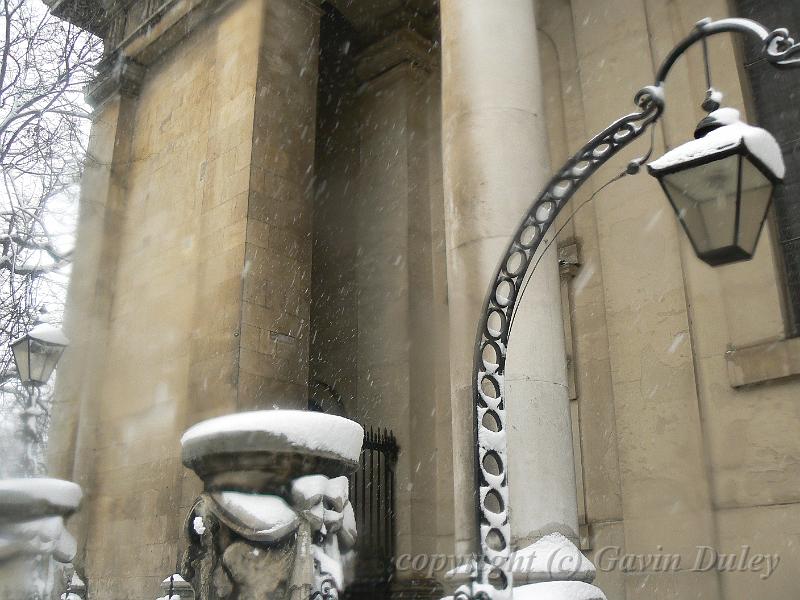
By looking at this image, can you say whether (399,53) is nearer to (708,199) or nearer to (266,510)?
(708,199)

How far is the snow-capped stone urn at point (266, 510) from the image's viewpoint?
3.71 meters

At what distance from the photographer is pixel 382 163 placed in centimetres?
1317

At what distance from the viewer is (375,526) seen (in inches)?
436

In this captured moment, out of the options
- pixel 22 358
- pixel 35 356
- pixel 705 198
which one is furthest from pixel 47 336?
pixel 705 198

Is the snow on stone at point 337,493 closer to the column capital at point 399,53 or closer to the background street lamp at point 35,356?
the background street lamp at point 35,356

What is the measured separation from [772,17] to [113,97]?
10.5m

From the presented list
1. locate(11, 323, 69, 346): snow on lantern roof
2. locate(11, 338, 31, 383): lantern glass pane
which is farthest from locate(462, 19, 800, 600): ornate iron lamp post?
locate(11, 338, 31, 383): lantern glass pane

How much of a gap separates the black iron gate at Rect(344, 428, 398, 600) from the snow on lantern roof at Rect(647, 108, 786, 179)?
7.15 metres

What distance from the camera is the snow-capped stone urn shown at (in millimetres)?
3707

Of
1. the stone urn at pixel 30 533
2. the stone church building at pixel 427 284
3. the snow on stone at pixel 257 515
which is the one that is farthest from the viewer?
the stone church building at pixel 427 284

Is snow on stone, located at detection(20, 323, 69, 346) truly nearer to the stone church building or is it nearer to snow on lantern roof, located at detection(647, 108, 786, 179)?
the stone church building

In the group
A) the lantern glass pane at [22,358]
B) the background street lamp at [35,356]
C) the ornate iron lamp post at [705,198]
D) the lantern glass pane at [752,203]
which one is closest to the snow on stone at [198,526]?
the ornate iron lamp post at [705,198]

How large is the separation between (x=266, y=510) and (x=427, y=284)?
863 cm

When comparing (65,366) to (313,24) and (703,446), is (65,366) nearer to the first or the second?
(313,24)
